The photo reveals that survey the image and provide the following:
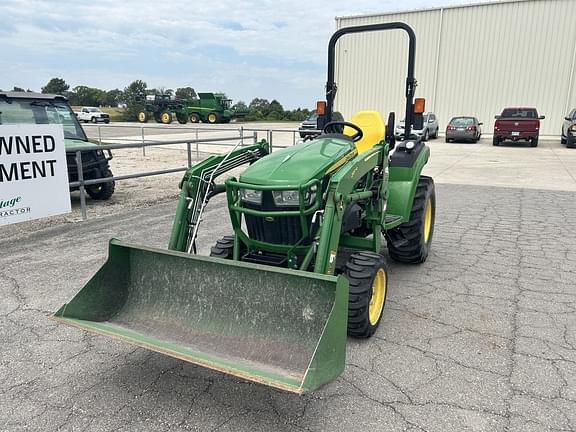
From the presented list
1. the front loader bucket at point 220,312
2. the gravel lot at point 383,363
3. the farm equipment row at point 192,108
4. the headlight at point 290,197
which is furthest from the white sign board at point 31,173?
the farm equipment row at point 192,108

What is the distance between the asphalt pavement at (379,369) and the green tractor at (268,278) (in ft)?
0.78

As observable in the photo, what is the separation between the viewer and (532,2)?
79.5ft

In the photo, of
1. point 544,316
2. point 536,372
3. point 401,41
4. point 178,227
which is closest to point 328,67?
point 178,227

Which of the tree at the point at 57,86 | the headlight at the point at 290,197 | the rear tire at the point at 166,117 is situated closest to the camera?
the headlight at the point at 290,197

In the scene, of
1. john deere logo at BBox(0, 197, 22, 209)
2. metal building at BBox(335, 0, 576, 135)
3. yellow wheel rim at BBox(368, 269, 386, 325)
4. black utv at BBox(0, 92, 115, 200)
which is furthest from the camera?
metal building at BBox(335, 0, 576, 135)

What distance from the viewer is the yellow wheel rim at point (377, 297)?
3.17 meters

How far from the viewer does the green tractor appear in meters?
2.43

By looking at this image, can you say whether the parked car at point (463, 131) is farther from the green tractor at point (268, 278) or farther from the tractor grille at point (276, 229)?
the tractor grille at point (276, 229)

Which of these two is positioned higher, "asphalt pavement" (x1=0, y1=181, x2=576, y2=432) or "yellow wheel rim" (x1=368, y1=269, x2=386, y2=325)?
"yellow wheel rim" (x1=368, y1=269, x2=386, y2=325)

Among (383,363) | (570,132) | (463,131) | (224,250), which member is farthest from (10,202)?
(463,131)

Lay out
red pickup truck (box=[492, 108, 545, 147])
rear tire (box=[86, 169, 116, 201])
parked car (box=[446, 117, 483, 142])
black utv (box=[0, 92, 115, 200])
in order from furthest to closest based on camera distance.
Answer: parked car (box=[446, 117, 483, 142]) → red pickup truck (box=[492, 108, 545, 147]) → rear tire (box=[86, 169, 116, 201]) → black utv (box=[0, 92, 115, 200])

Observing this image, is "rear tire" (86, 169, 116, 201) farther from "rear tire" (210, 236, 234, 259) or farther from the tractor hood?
the tractor hood

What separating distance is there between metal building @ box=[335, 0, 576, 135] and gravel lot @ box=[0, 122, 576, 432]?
22.8m

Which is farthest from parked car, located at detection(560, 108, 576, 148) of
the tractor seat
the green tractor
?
the green tractor
